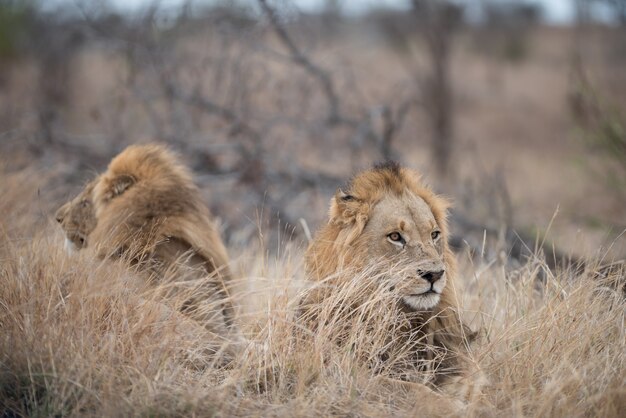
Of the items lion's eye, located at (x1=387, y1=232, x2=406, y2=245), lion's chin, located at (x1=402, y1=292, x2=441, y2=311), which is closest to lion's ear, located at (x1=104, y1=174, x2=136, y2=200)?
lion's eye, located at (x1=387, y1=232, x2=406, y2=245)

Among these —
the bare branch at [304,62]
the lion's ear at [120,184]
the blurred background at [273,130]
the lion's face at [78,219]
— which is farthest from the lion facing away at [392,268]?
the bare branch at [304,62]

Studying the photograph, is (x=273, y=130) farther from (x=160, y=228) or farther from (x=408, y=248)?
(x=408, y=248)

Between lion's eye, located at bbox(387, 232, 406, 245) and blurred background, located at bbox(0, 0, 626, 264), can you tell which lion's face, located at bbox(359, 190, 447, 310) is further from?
blurred background, located at bbox(0, 0, 626, 264)

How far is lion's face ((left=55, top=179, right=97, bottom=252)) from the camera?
4660 mm

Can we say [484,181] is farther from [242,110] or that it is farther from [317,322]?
[317,322]

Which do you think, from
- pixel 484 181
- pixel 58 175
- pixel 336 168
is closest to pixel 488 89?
pixel 336 168

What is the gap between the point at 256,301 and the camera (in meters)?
4.57

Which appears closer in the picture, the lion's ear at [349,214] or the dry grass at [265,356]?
the dry grass at [265,356]

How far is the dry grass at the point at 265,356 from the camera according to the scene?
3109 mm

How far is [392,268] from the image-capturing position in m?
3.47

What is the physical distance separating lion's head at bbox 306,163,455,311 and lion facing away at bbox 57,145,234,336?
0.64m

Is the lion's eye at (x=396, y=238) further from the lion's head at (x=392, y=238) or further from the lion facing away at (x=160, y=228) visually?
the lion facing away at (x=160, y=228)

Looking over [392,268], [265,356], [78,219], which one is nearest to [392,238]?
[392,268]

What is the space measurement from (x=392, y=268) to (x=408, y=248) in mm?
153
